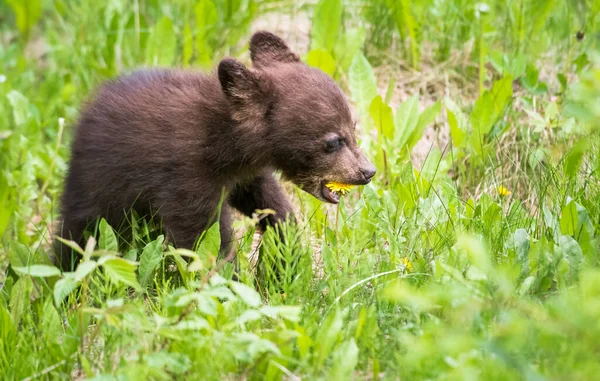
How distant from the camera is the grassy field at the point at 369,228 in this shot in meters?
3.01

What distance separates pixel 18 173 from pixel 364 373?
12.4 feet

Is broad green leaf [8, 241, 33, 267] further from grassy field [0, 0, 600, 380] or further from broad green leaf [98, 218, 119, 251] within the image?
broad green leaf [98, 218, 119, 251]

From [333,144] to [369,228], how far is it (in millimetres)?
469

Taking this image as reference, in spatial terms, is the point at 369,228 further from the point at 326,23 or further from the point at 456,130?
the point at 326,23

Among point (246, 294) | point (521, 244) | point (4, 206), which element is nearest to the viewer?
point (246, 294)

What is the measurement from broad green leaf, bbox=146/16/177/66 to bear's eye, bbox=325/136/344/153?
2.68m

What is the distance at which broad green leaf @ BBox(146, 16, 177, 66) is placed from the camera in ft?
22.6

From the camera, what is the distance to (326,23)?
21.7ft

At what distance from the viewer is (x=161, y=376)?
311 centimetres

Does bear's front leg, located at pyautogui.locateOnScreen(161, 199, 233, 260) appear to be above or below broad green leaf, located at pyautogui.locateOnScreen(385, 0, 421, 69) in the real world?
below

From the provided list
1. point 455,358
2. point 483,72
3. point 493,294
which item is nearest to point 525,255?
point 493,294

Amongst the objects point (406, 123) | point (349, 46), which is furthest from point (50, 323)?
Answer: point (349, 46)

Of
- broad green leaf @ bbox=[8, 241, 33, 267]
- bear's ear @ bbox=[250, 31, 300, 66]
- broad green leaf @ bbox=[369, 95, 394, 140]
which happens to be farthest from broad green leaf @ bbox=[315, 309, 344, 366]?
broad green leaf @ bbox=[369, 95, 394, 140]

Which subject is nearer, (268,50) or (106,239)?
(106,239)
